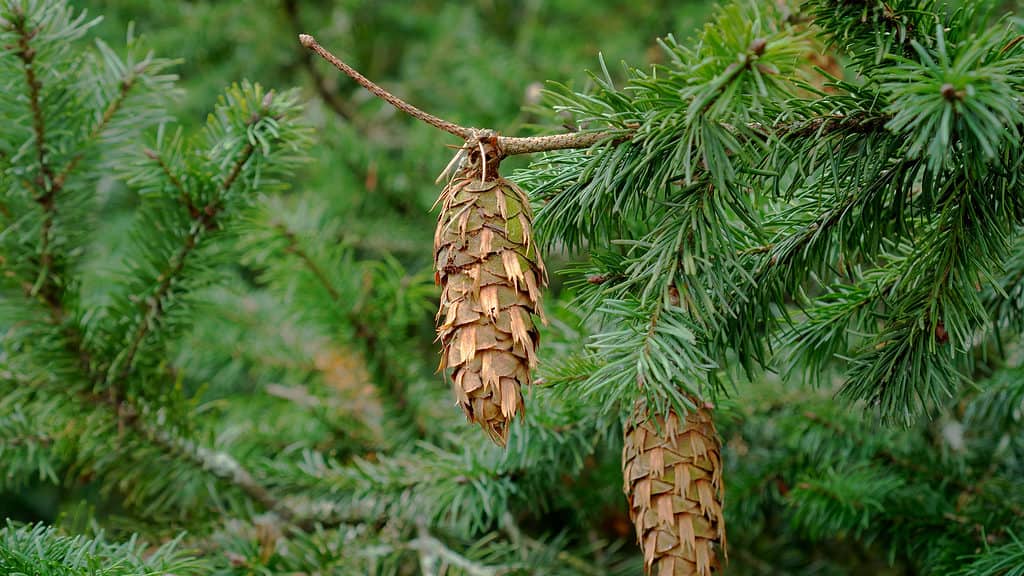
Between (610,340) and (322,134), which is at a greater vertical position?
(322,134)

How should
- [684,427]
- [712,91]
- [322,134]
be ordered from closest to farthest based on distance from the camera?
[712,91] → [684,427] → [322,134]

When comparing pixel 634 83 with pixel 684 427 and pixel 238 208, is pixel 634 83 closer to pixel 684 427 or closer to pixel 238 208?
pixel 684 427

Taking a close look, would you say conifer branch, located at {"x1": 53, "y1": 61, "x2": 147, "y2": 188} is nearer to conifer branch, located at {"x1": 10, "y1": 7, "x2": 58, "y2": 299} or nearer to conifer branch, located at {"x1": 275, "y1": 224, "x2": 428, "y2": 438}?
conifer branch, located at {"x1": 10, "y1": 7, "x2": 58, "y2": 299}

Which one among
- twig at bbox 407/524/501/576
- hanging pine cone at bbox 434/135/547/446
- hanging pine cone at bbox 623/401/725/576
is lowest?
twig at bbox 407/524/501/576

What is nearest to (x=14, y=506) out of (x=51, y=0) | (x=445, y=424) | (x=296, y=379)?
(x=296, y=379)

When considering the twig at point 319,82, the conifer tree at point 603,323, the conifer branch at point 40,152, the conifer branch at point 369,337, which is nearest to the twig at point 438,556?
the conifer tree at point 603,323

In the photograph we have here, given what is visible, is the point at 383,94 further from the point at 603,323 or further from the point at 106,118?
the point at 106,118

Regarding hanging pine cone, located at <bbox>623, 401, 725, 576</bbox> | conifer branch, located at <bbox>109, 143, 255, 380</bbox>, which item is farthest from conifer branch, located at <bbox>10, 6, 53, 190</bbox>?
hanging pine cone, located at <bbox>623, 401, 725, 576</bbox>
